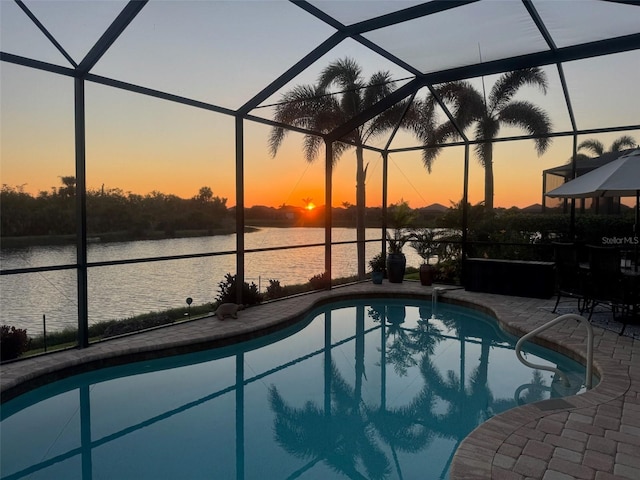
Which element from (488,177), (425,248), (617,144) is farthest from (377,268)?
(617,144)

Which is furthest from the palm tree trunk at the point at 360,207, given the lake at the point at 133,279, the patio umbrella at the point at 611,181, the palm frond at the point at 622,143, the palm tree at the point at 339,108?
the palm frond at the point at 622,143

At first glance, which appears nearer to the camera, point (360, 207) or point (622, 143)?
point (360, 207)

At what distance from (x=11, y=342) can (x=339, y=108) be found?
369 inches

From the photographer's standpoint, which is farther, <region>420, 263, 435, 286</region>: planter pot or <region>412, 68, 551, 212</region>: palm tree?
<region>412, 68, 551, 212</region>: palm tree

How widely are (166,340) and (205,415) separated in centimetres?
159

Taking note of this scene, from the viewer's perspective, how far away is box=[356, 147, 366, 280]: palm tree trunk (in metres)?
12.8

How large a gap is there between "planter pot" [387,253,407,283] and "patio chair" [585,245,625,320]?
426cm

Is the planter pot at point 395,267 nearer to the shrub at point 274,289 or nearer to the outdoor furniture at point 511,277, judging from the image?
the outdoor furniture at point 511,277

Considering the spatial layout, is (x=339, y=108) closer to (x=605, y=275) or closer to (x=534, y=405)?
(x=605, y=275)

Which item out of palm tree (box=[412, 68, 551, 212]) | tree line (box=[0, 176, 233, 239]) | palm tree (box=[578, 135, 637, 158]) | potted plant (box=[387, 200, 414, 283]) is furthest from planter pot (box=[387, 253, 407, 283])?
Result: palm tree (box=[578, 135, 637, 158])

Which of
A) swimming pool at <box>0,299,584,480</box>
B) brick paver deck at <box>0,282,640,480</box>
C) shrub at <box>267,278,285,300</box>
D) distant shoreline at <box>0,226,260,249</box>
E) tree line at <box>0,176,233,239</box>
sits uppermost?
tree line at <box>0,176,233,239</box>

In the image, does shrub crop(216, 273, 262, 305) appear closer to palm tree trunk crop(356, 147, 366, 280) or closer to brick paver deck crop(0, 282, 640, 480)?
brick paver deck crop(0, 282, 640, 480)

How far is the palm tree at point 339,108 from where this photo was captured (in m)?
10.6

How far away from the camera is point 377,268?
1005cm
